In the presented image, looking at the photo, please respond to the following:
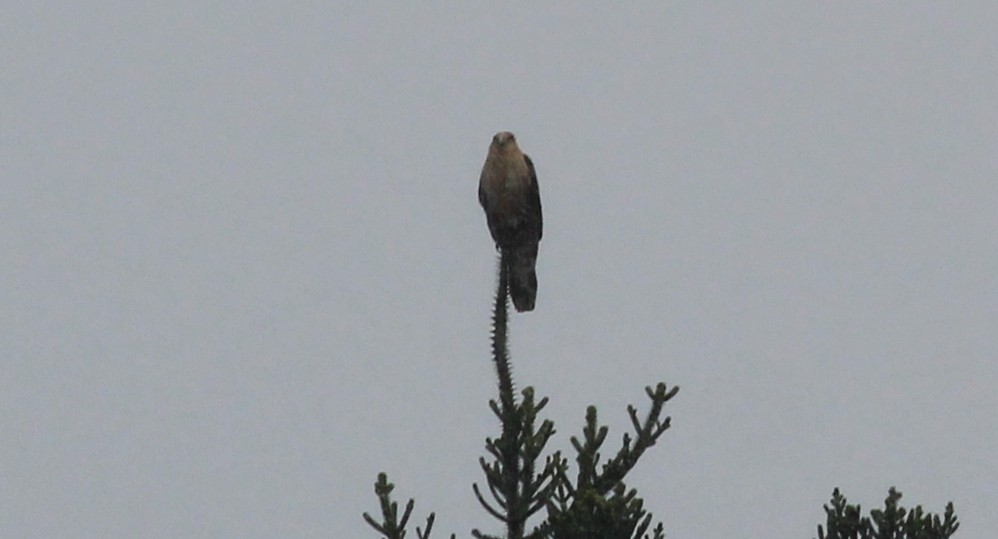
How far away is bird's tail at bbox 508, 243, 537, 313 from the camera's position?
12008 mm

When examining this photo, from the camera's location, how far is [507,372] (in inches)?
404

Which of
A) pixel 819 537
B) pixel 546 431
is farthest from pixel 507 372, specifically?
pixel 819 537

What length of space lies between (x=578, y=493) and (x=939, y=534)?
86.4 inches

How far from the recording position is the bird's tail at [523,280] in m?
12.0

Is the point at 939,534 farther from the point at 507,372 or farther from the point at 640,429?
the point at 507,372

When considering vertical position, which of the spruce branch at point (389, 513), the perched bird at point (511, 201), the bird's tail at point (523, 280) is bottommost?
the spruce branch at point (389, 513)

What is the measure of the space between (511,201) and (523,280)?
2.56ft

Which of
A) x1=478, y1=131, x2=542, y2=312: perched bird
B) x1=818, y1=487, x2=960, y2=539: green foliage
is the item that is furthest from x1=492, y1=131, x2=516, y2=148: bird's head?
x1=818, y1=487, x2=960, y2=539: green foliage

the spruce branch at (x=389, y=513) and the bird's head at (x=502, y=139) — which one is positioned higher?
the bird's head at (x=502, y=139)

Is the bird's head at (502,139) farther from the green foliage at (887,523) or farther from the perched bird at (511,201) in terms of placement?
the green foliage at (887,523)

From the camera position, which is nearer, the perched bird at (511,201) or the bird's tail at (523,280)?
the bird's tail at (523,280)

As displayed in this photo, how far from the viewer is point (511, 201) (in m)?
12.6

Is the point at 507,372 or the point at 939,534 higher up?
the point at 507,372

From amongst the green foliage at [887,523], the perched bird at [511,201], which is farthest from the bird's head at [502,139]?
the green foliage at [887,523]
